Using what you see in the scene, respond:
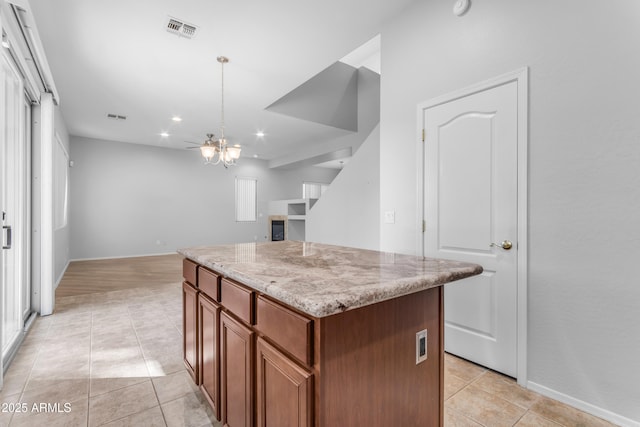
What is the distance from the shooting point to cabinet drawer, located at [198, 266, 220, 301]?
4.94ft

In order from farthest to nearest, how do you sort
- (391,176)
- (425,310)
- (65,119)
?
1. (65,119)
2. (391,176)
3. (425,310)

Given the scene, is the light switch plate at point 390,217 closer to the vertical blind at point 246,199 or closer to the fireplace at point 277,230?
the fireplace at point 277,230

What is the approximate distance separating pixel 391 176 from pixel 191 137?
5624mm

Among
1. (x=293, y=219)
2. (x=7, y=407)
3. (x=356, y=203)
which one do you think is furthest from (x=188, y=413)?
(x=293, y=219)

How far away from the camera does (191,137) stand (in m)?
6.82

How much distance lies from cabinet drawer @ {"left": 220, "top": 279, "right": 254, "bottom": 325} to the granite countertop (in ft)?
0.25

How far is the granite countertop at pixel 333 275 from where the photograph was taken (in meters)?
0.84

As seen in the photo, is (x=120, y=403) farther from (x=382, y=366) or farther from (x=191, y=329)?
(x=382, y=366)

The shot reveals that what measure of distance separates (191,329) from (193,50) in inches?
113

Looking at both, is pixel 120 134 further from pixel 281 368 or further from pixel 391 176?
pixel 281 368

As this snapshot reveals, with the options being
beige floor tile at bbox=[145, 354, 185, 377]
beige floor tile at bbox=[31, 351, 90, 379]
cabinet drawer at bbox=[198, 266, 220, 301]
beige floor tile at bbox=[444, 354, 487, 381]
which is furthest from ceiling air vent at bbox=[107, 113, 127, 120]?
beige floor tile at bbox=[444, 354, 487, 381]

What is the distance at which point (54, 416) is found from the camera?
5.64 ft

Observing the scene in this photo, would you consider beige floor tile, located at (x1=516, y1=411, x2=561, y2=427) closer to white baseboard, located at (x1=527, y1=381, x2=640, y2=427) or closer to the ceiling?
white baseboard, located at (x1=527, y1=381, x2=640, y2=427)

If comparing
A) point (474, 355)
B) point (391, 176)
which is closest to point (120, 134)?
point (391, 176)
